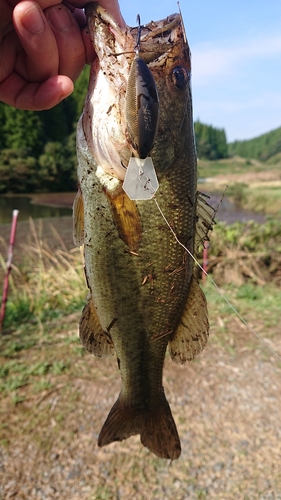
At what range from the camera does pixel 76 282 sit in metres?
7.65

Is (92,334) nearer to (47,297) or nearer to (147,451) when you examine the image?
(147,451)

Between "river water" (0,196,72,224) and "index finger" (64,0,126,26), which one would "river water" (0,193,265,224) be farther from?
"index finger" (64,0,126,26)

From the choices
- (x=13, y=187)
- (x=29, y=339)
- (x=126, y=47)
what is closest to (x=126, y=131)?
(x=126, y=47)

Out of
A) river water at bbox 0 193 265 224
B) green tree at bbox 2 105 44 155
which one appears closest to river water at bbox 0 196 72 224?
river water at bbox 0 193 265 224

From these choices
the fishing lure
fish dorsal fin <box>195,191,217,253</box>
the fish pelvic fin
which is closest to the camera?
the fishing lure

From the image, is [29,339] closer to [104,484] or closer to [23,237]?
[104,484]

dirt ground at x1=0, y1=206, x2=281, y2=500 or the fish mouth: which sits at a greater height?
the fish mouth

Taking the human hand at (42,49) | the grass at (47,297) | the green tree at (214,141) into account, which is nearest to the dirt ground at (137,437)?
the grass at (47,297)

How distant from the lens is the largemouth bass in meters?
1.55

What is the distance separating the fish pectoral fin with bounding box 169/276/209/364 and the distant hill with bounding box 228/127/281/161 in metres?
99.3

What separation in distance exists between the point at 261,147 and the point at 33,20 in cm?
10493

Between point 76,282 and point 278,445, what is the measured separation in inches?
179

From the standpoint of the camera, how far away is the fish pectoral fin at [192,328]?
1872mm

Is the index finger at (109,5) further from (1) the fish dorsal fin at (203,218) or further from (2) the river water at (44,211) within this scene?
(2) the river water at (44,211)
